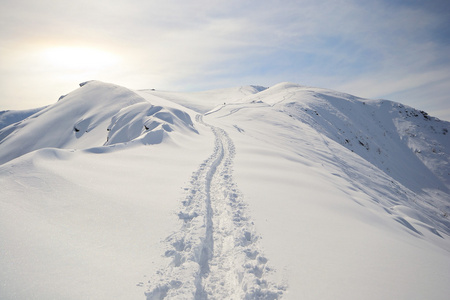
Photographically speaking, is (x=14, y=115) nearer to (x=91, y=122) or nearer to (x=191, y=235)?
(x=91, y=122)

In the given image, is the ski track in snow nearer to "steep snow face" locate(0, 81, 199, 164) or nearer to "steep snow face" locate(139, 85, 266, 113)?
"steep snow face" locate(0, 81, 199, 164)

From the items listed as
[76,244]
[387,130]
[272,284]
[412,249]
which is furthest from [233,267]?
[387,130]

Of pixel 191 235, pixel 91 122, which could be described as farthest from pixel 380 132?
pixel 91 122

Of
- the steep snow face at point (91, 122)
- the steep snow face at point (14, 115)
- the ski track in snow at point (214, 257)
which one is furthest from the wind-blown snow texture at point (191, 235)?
the steep snow face at point (14, 115)

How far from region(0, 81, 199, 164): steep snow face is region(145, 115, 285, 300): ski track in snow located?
1220cm

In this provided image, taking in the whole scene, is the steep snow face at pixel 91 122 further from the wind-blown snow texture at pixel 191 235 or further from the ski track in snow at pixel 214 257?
the ski track in snow at pixel 214 257

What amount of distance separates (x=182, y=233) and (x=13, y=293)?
9.01ft

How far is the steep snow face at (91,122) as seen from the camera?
68.5 feet

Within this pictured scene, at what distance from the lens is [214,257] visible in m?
4.36

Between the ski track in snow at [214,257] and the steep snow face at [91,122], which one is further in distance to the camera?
the steep snow face at [91,122]

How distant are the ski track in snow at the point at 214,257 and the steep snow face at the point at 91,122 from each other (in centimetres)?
1220

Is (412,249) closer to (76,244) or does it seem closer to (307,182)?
(307,182)

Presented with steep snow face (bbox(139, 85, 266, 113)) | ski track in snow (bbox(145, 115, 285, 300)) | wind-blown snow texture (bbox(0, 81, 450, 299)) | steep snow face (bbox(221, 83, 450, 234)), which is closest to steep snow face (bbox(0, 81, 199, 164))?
wind-blown snow texture (bbox(0, 81, 450, 299))

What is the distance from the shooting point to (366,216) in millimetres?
6664
